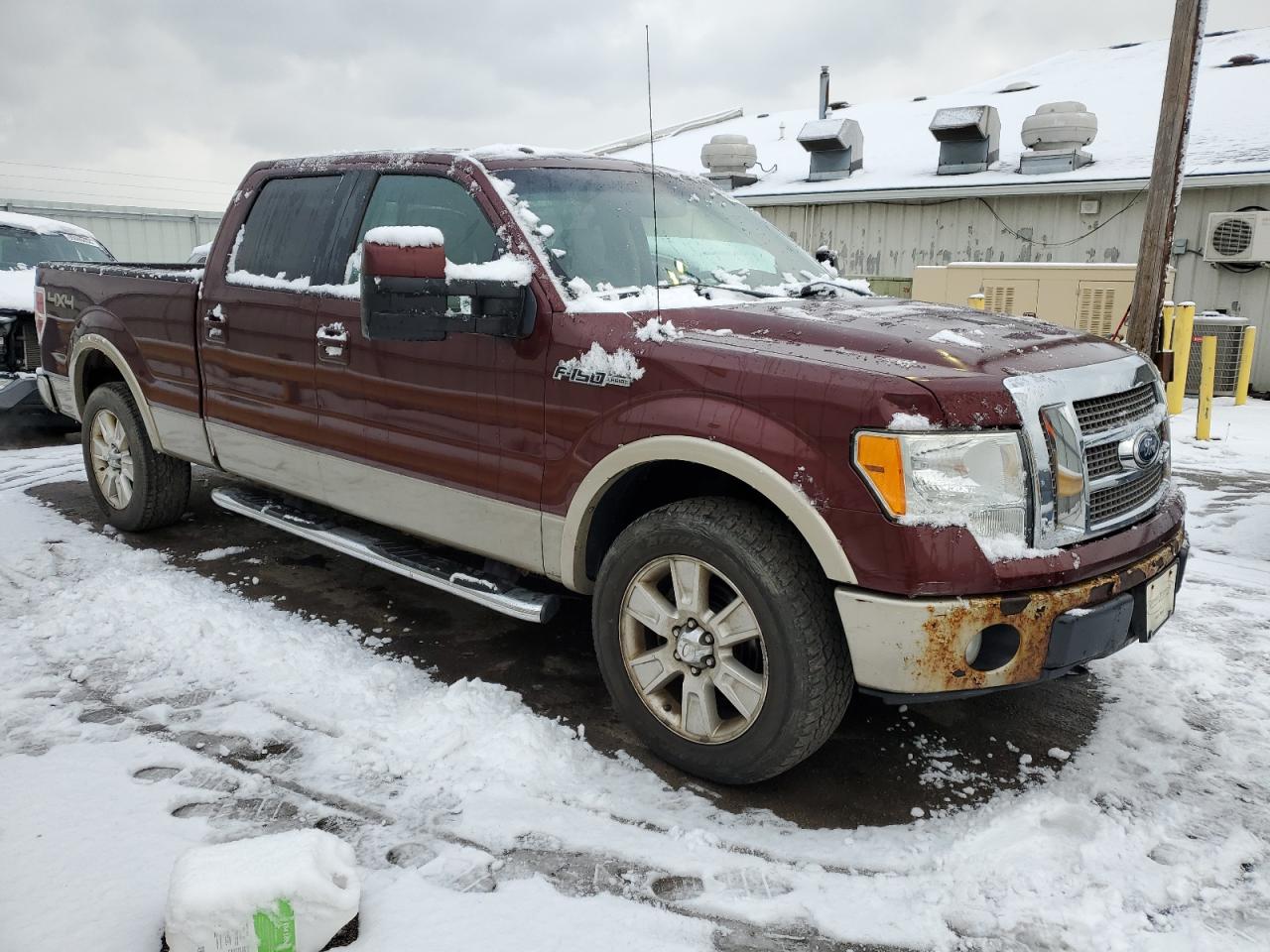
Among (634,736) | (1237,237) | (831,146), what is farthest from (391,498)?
(831,146)

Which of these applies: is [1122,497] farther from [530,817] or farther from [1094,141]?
[1094,141]

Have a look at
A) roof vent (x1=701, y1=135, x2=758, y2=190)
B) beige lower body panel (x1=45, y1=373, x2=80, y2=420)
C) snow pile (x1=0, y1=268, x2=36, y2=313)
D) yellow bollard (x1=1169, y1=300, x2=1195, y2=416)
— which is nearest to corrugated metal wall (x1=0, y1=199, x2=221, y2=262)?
snow pile (x1=0, y1=268, x2=36, y2=313)

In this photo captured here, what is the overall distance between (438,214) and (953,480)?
2.27 metres

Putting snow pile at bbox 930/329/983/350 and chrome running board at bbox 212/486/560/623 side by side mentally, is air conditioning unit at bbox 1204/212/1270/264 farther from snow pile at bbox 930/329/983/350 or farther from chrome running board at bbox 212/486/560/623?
chrome running board at bbox 212/486/560/623

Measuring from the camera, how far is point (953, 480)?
2.43 metres

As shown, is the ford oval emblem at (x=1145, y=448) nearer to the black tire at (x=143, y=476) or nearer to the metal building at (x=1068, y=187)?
the black tire at (x=143, y=476)

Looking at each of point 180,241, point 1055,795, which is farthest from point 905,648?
point 180,241

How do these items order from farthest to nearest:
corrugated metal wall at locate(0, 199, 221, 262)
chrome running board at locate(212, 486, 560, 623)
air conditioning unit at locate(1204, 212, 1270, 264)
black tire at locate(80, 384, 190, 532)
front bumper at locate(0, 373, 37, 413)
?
1. corrugated metal wall at locate(0, 199, 221, 262)
2. air conditioning unit at locate(1204, 212, 1270, 264)
3. front bumper at locate(0, 373, 37, 413)
4. black tire at locate(80, 384, 190, 532)
5. chrome running board at locate(212, 486, 560, 623)

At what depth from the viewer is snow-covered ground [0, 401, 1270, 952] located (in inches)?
89.3

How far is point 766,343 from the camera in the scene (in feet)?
8.99

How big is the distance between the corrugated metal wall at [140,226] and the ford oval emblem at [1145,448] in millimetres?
17572

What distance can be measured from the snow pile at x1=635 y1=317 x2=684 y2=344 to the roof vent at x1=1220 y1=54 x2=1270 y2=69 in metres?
18.9

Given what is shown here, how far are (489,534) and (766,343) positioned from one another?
130 centimetres

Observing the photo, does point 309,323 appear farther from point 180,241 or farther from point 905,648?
point 180,241
